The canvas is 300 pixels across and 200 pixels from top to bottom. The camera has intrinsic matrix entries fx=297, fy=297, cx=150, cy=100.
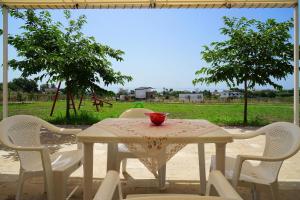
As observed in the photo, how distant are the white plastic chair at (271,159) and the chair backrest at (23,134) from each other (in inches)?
60.6

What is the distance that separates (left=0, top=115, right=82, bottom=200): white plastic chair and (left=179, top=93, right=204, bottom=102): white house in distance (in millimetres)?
17709

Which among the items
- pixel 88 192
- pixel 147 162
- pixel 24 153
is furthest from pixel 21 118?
pixel 147 162

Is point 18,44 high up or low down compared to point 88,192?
up

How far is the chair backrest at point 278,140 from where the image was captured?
7.07 feet

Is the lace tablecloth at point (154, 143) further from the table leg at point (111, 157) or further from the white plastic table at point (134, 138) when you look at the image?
the table leg at point (111, 157)

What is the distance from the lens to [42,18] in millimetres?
8977

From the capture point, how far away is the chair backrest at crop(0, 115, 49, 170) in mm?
2403

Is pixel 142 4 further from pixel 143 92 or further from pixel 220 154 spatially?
pixel 143 92

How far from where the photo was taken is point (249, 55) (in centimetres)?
887

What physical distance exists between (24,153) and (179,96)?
62.3ft

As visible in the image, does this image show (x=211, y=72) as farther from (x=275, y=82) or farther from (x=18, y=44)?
(x=18, y=44)

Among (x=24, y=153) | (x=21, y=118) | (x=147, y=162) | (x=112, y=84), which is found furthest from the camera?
(x=112, y=84)

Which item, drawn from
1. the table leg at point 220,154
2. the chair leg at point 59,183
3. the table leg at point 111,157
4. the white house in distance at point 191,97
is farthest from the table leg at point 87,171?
the white house in distance at point 191,97

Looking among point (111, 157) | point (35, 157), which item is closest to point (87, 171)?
point (111, 157)
